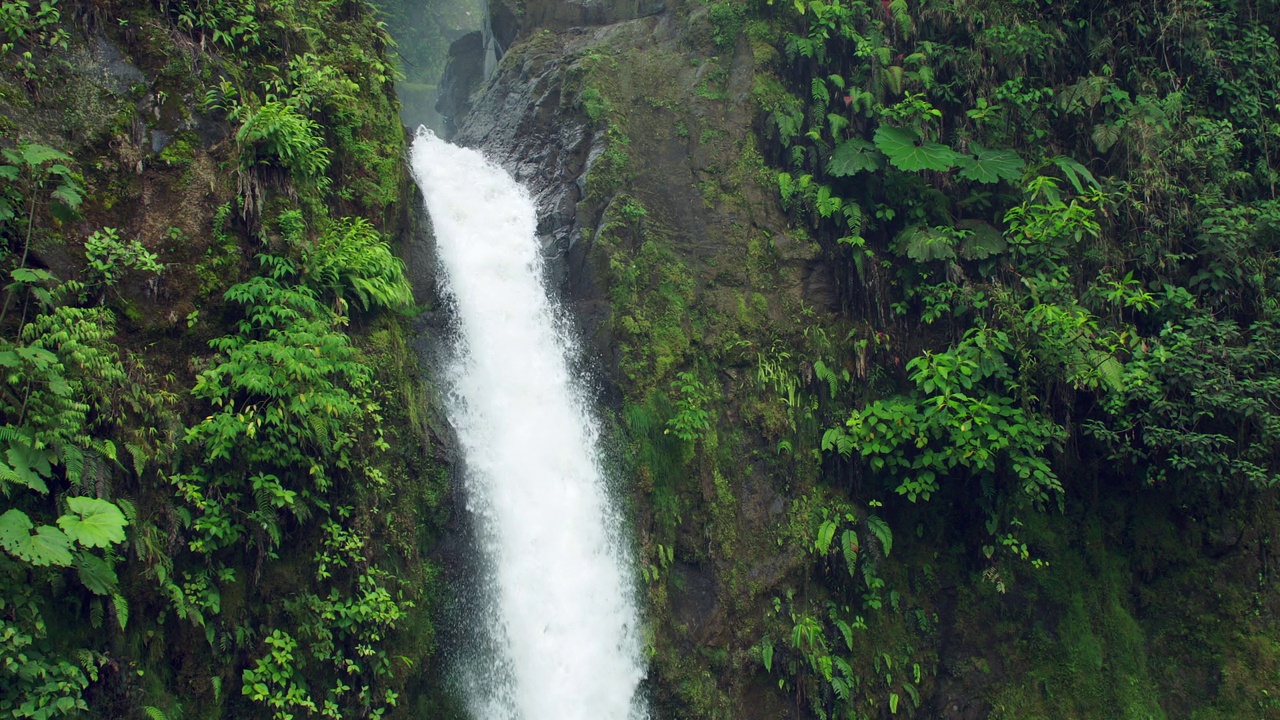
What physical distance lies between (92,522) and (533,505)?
444 centimetres

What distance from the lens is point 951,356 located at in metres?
9.22

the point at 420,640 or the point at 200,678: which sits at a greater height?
the point at 200,678

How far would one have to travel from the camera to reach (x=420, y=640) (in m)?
7.05

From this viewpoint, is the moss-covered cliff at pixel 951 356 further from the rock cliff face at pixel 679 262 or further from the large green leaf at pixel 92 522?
the large green leaf at pixel 92 522

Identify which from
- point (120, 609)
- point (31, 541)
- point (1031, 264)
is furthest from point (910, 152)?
point (31, 541)

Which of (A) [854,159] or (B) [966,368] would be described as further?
(A) [854,159]

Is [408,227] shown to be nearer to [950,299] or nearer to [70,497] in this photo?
[70,497]

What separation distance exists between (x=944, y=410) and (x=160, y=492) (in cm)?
831

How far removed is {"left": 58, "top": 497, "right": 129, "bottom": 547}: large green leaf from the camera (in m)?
4.55

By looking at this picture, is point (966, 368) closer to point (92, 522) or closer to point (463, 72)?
point (92, 522)

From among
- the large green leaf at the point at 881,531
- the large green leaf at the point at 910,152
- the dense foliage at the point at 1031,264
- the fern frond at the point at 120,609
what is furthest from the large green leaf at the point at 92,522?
the large green leaf at the point at 910,152

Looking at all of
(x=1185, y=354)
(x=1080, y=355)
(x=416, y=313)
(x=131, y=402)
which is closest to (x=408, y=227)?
(x=416, y=313)

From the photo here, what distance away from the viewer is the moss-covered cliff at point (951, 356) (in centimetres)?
895

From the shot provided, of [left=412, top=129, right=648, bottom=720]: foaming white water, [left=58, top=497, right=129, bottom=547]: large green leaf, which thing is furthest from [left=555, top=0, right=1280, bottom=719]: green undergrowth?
[left=58, top=497, right=129, bottom=547]: large green leaf
